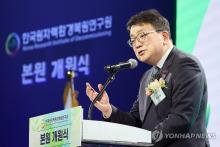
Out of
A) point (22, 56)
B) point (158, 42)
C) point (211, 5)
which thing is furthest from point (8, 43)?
point (158, 42)

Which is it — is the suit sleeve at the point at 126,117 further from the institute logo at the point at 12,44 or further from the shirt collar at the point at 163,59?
the institute logo at the point at 12,44

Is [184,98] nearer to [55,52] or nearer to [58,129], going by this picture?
[58,129]

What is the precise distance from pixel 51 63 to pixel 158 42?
275 cm

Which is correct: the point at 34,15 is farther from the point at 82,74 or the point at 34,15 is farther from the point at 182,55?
the point at 182,55

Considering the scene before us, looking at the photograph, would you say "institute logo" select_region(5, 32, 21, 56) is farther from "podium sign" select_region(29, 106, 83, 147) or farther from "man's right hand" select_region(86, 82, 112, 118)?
"podium sign" select_region(29, 106, 83, 147)

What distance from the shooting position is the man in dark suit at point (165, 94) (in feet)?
9.02

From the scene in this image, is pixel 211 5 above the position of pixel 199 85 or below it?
above

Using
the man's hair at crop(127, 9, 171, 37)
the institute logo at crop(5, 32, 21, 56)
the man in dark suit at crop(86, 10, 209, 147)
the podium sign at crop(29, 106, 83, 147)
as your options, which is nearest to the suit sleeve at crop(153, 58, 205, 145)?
the man in dark suit at crop(86, 10, 209, 147)

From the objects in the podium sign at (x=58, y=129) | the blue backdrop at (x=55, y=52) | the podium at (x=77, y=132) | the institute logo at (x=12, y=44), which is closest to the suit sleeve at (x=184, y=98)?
the podium at (x=77, y=132)

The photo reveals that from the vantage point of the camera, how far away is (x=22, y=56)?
19.6 ft

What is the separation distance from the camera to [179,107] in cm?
277

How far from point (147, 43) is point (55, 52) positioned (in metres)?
2.72

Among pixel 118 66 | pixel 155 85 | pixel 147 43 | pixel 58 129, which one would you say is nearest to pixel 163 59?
pixel 147 43

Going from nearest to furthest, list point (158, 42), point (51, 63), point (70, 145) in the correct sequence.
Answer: point (70, 145) < point (158, 42) < point (51, 63)
